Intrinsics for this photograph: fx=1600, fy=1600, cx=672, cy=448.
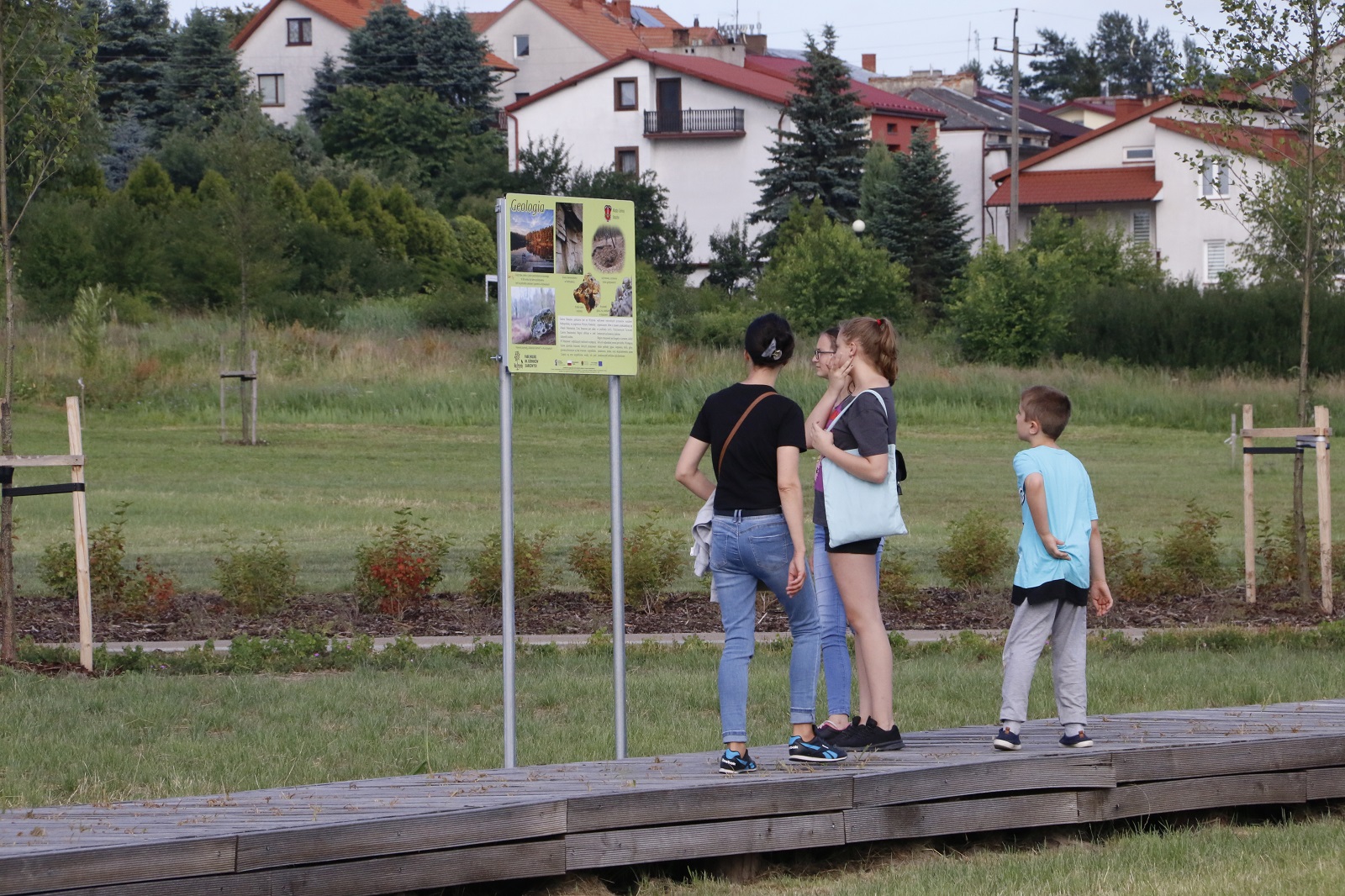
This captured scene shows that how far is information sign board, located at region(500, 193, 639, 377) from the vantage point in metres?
6.91

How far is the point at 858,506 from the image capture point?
6.17m

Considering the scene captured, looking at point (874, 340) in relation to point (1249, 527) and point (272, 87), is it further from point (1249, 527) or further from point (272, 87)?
point (272, 87)

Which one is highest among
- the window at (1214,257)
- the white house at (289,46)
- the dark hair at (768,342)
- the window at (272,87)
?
the white house at (289,46)

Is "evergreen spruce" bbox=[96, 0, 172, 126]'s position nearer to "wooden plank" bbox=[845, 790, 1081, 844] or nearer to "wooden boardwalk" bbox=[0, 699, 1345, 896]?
"wooden boardwalk" bbox=[0, 699, 1345, 896]

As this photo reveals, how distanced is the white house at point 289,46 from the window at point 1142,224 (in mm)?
33909

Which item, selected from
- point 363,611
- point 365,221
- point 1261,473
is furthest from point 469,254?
point 363,611


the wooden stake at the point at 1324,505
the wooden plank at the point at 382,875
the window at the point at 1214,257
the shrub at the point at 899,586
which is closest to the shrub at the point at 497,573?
the shrub at the point at 899,586

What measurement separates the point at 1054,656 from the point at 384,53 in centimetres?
7219

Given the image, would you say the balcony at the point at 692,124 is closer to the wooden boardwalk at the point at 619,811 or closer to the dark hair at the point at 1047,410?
the dark hair at the point at 1047,410

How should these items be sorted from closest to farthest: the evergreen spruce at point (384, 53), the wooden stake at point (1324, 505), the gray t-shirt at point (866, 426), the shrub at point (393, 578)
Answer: the gray t-shirt at point (866, 426) < the shrub at point (393, 578) < the wooden stake at point (1324, 505) < the evergreen spruce at point (384, 53)

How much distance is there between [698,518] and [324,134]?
66946 millimetres

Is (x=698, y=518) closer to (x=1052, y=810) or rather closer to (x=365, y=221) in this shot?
(x=1052, y=810)

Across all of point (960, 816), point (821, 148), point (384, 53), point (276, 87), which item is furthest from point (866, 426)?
point (276, 87)

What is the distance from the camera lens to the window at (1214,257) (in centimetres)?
6247
